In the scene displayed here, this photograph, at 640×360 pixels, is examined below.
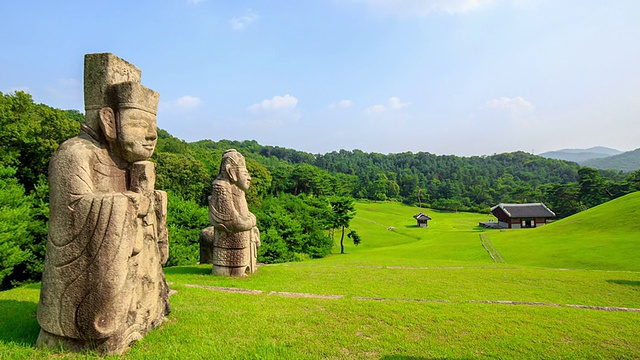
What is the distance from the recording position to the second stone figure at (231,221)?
12.5m

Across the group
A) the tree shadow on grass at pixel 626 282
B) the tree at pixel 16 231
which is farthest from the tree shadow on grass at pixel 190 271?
the tree shadow on grass at pixel 626 282

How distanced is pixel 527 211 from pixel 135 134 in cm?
6538

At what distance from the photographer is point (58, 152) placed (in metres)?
5.88

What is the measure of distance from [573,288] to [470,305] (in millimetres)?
7585

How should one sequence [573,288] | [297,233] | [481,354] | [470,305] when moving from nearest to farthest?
[481,354]
[470,305]
[573,288]
[297,233]

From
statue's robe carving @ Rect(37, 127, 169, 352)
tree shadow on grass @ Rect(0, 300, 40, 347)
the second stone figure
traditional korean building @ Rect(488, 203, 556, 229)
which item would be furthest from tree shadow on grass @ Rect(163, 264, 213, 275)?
traditional korean building @ Rect(488, 203, 556, 229)

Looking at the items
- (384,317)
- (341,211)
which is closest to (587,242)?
(341,211)

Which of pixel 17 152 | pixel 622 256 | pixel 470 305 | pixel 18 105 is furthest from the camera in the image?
pixel 622 256

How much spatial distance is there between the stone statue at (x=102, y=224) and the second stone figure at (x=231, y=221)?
5.57 meters

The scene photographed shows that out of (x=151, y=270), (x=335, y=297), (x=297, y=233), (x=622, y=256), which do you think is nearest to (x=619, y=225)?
(x=622, y=256)

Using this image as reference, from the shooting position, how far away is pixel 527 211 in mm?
57969

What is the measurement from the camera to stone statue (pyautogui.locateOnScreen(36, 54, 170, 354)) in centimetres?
566

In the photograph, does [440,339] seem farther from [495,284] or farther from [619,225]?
[619,225]

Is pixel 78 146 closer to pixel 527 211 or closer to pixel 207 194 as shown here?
pixel 207 194
